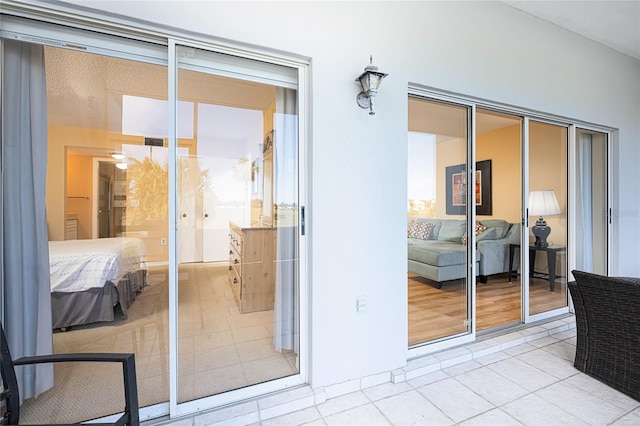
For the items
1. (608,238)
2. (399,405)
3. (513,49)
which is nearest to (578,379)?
(399,405)

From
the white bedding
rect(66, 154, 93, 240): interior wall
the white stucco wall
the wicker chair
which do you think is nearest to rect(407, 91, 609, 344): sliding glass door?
the white stucco wall

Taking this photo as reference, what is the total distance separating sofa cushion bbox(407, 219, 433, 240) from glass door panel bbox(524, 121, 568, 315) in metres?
1.28

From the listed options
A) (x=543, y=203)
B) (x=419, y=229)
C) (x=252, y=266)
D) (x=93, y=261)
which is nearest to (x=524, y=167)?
(x=543, y=203)

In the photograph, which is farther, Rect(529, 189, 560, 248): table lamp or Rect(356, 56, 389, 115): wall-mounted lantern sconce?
Rect(529, 189, 560, 248): table lamp

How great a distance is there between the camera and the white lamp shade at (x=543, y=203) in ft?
9.87

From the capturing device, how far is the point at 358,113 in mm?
1967

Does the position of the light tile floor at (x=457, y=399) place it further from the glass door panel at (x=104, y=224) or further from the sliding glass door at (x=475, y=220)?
the glass door panel at (x=104, y=224)

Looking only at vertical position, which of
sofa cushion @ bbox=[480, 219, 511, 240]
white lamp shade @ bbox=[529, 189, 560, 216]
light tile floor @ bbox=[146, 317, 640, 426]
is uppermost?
white lamp shade @ bbox=[529, 189, 560, 216]

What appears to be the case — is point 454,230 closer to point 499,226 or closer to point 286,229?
point 286,229

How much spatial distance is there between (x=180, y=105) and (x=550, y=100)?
3437 mm

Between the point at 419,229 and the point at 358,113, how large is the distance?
1.20 meters

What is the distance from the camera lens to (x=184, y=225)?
6.06 ft

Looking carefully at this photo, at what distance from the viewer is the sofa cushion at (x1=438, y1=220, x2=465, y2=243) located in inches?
104

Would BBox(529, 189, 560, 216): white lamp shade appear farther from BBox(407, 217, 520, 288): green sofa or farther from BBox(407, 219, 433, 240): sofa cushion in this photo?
BBox(407, 219, 433, 240): sofa cushion
